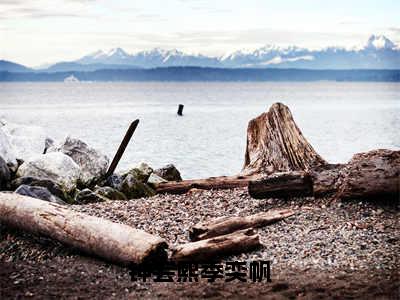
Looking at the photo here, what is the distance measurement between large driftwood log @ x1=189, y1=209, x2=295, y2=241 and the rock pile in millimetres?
4212

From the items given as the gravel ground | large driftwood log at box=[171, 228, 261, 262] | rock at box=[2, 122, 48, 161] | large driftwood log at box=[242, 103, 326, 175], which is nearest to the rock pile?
rock at box=[2, 122, 48, 161]

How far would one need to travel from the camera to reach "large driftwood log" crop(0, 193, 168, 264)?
9648 millimetres

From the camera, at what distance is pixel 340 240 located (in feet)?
35.0

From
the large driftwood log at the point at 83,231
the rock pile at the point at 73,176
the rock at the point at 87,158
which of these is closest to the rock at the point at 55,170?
the rock pile at the point at 73,176

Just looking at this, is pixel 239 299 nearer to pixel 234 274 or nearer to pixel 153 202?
pixel 234 274

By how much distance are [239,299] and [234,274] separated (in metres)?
0.91

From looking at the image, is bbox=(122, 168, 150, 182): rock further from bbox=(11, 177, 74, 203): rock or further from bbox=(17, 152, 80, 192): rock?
bbox=(11, 177, 74, 203): rock

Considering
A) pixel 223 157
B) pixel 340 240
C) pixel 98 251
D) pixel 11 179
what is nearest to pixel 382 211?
pixel 340 240

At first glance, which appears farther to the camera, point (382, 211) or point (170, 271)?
point (382, 211)

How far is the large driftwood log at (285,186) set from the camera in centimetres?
1302

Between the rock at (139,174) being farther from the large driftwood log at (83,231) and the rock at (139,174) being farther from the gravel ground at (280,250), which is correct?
the large driftwood log at (83,231)

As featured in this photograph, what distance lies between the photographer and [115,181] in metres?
18.7

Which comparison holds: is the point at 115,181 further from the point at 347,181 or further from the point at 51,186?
the point at 347,181

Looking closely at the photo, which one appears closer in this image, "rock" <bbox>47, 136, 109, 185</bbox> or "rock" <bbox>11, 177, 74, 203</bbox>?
"rock" <bbox>11, 177, 74, 203</bbox>
